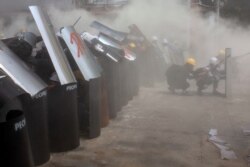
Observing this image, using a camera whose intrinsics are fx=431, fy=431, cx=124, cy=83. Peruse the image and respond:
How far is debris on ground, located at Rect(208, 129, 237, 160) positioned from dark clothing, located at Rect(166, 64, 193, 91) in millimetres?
4082

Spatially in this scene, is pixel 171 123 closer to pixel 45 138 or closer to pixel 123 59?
pixel 123 59

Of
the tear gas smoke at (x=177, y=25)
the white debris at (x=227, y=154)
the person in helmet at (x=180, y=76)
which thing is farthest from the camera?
the tear gas smoke at (x=177, y=25)

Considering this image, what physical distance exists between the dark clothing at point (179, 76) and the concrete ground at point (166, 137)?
3.69 ft

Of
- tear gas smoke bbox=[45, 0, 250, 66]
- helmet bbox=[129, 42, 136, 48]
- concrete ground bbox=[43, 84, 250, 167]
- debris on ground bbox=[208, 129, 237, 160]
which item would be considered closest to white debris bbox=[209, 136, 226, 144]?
debris on ground bbox=[208, 129, 237, 160]

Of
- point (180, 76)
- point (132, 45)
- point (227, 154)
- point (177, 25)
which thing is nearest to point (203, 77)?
point (180, 76)

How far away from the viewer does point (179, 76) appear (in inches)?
449

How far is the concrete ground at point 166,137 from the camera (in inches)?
226

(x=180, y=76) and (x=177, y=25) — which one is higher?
(x=177, y=25)

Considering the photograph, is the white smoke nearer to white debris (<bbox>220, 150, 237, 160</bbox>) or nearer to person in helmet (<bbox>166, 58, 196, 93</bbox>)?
person in helmet (<bbox>166, 58, 196, 93</bbox>)

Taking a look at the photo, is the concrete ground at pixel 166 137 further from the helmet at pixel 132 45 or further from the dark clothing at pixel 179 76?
the helmet at pixel 132 45

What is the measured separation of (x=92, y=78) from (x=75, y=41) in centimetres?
72

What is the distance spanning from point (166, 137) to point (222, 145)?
2.98ft

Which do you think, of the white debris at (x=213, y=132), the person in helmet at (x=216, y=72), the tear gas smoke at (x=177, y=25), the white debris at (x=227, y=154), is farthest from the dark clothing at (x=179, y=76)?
the tear gas smoke at (x=177, y=25)

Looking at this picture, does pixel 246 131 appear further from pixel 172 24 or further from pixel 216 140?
pixel 172 24
